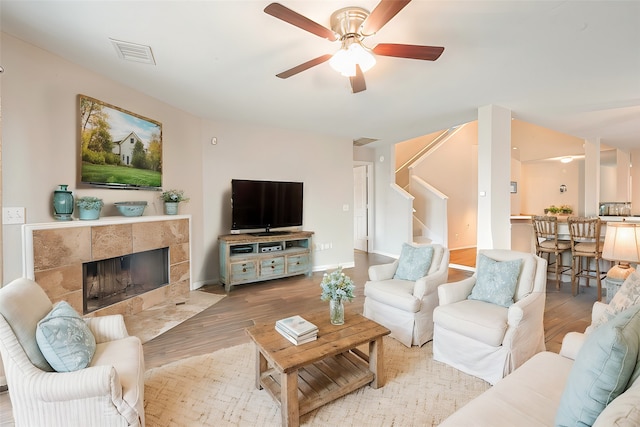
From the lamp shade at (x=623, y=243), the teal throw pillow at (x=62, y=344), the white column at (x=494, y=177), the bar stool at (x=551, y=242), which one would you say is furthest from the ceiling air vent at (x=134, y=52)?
the bar stool at (x=551, y=242)

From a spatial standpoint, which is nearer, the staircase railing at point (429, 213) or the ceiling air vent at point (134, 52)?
the ceiling air vent at point (134, 52)

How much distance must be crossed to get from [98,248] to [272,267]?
2.26 metres

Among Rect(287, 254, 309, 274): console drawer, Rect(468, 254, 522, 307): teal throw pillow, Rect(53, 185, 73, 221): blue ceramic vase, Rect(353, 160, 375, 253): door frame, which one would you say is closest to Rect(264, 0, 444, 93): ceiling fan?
Rect(468, 254, 522, 307): teal throw pillow

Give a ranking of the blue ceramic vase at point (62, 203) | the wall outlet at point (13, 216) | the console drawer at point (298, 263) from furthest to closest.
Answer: the console drawer at point (298, 263) → the blue ceramic vase at point (62, 203) → the wall outlet at point (13, 216)

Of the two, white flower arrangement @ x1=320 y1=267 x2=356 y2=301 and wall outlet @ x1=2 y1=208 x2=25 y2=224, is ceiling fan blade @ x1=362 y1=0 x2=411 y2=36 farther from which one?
wall outlet @ x1=2 y1=208 x2=25 y2=224

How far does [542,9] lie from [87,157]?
4004 mm

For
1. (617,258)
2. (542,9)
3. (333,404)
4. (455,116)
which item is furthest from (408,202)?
(333,404)

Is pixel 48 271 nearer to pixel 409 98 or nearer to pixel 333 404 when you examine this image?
pixel 333 404

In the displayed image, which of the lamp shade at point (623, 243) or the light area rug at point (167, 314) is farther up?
the lamp shade at point (623, 243)

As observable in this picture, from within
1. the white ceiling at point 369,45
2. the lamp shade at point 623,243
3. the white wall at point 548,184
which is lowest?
the lamp shade at point 623,243

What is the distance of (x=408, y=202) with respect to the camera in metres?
6.29

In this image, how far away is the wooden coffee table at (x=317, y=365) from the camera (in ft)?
5.42

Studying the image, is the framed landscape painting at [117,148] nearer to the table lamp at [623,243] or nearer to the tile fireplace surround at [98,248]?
the tile fireplace surround at [98,248]

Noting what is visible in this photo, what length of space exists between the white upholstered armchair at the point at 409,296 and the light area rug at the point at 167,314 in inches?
81.1
